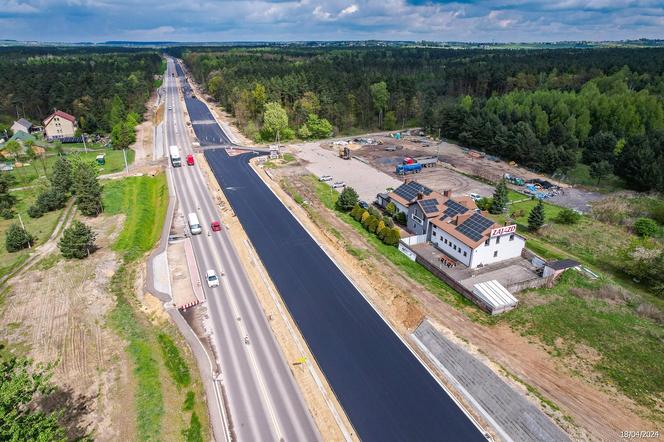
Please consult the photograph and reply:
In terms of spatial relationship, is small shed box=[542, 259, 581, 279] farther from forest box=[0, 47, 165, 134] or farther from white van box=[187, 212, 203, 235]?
forest box=[0, 47, 165, 134]

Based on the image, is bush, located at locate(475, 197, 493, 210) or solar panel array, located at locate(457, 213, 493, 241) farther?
bush, located at locate(475, 197, 493, 210)

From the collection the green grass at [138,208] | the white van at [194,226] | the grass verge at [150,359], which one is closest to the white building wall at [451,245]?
the grass verge at [150,359]

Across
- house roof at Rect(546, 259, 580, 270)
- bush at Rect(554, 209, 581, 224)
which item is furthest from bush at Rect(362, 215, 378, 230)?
bush at Rect(554, 209, 581, 224)

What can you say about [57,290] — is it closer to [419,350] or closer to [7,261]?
[7,261]

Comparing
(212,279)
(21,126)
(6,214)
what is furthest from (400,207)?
(21,126)

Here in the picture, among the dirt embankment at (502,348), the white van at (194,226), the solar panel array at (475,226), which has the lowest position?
the dirt embankment at (502,348)

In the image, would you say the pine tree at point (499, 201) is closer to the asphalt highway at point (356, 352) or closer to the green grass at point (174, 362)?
the asphalt highway at point (356, 352)

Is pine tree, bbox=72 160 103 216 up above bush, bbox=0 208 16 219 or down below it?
above
